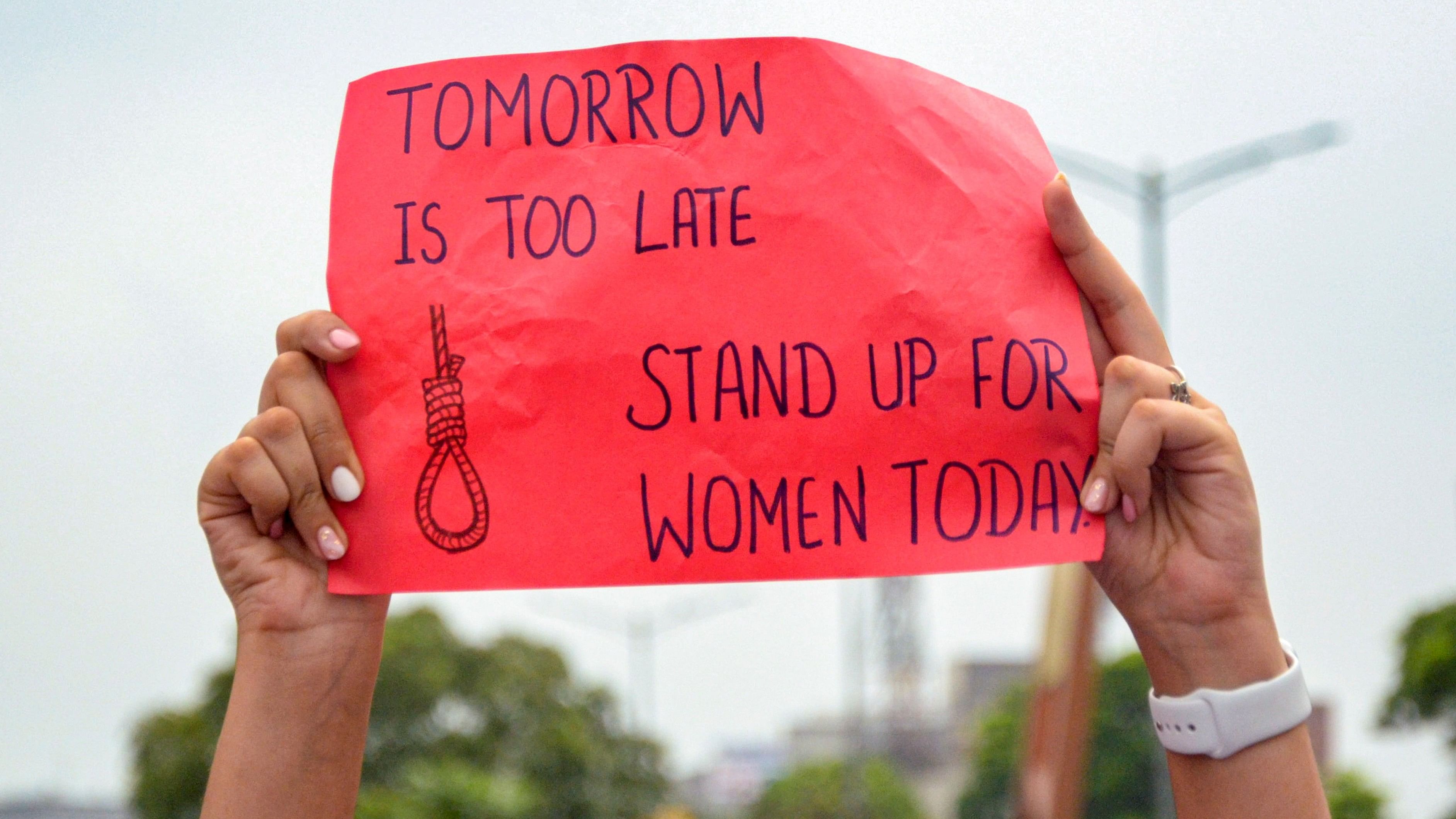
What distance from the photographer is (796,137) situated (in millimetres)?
2143

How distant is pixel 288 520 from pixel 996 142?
1.30m

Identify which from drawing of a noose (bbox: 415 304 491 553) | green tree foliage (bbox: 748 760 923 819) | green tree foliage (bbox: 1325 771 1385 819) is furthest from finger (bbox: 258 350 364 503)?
green tree foliage (bbox: 748 760 923 819)

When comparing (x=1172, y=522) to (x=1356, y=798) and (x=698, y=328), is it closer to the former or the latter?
(x=698, y=328)

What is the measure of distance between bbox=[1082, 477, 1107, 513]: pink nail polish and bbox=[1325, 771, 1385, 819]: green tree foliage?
2260 centimetres

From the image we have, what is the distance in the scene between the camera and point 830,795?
58.2 m

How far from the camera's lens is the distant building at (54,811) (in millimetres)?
64438

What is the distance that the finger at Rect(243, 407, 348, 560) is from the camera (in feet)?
6.49

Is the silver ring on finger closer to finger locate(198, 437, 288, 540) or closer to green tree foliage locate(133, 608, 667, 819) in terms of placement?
finger locate(198, 437, 288, 540)

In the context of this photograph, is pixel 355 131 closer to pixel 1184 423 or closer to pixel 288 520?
pixel 288 520

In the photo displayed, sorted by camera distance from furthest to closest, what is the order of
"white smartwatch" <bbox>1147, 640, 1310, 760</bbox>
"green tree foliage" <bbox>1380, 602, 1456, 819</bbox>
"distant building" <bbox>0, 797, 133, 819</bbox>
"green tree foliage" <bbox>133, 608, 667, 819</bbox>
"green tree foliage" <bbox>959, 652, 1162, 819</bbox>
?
1. "distant building" <bbox>0, 797, 133, 819</bbox>
2. "green tree foliage" <bbox>959, 652, 1162, 819</bbox>
3. "green tree foliage" <bbox>133, 608, 667, 819</bbox>
4. "green tree foliage" <bbox>1380, 602, 1456, 819</bbox>
5. "white smartwatch" <bbox>1147, 640, 1310, 760</bbox>

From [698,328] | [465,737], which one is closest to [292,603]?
[698,328]

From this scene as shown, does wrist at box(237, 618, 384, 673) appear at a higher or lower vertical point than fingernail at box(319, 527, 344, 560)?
lower

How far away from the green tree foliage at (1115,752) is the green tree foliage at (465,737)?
522 inches

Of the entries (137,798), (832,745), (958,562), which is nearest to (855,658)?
(137,798)
